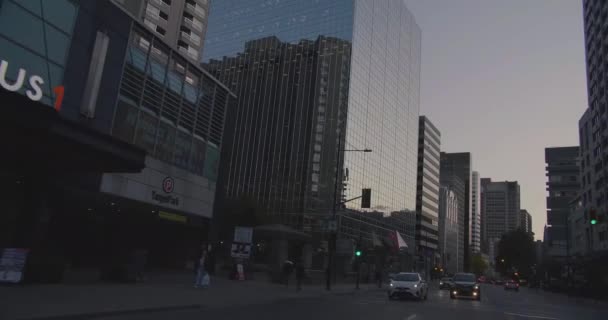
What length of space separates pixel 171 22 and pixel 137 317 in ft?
223

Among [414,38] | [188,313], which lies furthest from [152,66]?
[414,38]

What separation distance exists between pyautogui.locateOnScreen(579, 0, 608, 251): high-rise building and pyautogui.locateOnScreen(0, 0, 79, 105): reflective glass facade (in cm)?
7086

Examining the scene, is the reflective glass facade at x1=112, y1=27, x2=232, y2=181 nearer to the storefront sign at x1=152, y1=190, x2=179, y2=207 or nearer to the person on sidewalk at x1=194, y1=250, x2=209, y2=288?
the storefront sign at x1=152, y1=190, x2=179, y2=207

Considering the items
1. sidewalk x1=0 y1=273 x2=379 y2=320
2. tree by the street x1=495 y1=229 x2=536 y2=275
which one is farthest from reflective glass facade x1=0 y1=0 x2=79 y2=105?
tree by the street x1=495 y1=229 x2=536 y2=275

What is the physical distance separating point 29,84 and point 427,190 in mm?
137062

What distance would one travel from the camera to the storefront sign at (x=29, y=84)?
1948 cm

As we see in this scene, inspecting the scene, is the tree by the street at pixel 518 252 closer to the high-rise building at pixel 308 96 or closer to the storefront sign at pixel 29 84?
the high-rise building at pixel 308 96

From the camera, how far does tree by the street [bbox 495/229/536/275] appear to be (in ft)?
384

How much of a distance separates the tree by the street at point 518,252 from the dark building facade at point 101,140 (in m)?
103

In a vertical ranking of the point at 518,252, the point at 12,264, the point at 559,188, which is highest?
the point at 559,188

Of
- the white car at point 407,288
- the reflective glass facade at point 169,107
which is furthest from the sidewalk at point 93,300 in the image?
the reflective glass facade at point 169,107

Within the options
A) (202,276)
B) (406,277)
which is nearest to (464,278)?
(406,277)

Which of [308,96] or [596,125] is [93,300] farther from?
[596,125]

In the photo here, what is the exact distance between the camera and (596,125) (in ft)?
258
